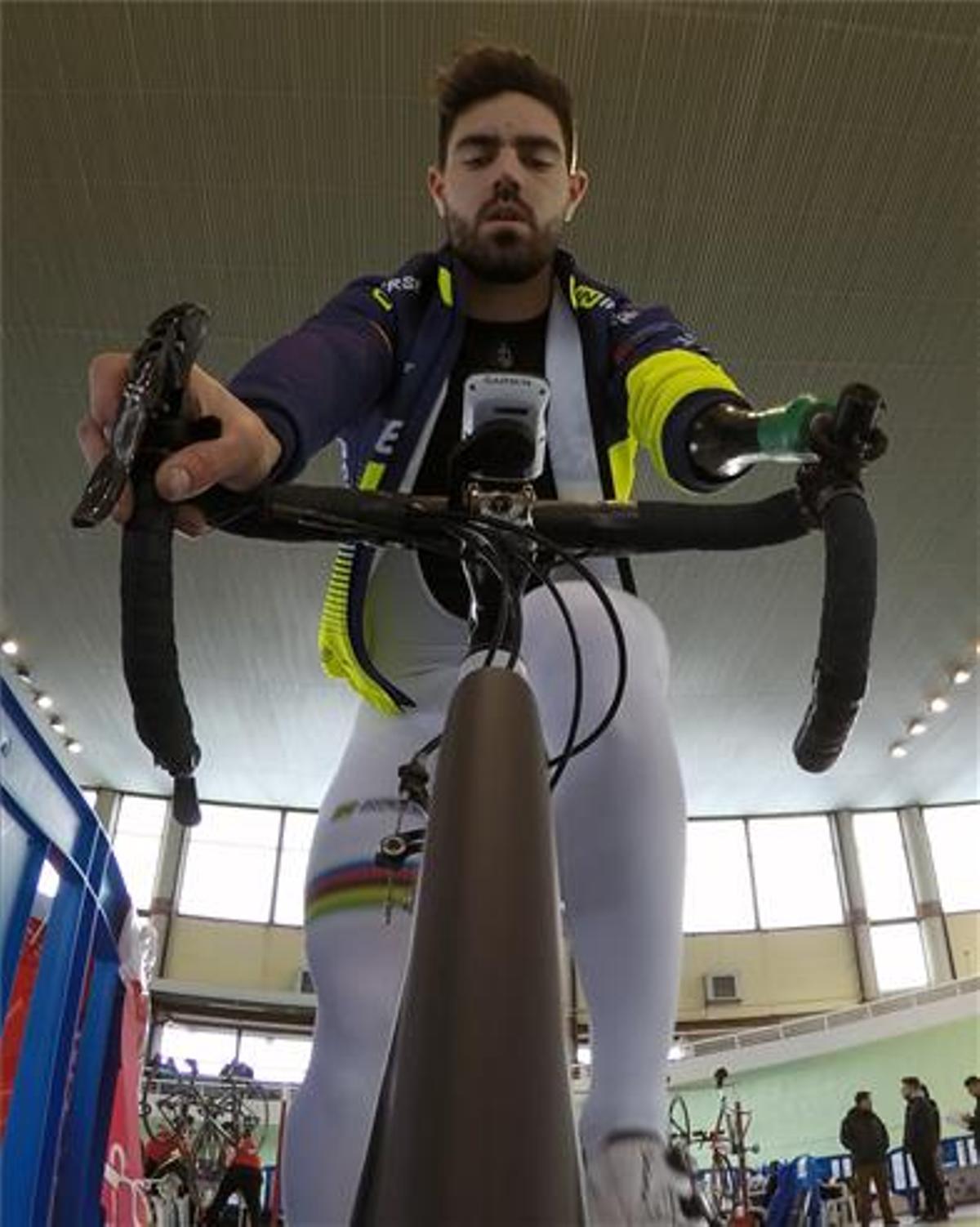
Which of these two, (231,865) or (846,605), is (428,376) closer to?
(846,605)

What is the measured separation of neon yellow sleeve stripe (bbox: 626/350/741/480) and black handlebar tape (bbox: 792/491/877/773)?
261mm

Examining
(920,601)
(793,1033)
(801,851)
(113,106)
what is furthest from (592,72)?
(801,851)

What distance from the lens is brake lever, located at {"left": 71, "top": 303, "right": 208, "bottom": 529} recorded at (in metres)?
0.65

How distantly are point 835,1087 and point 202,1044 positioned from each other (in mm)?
7642

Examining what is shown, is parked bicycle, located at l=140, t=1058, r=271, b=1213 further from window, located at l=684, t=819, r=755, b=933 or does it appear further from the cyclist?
window, located at l=684, t=819, r=755, b=933

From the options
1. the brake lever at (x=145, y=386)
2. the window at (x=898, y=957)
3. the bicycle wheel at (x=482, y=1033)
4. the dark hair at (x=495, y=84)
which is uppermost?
the window at (x=898, y=957)

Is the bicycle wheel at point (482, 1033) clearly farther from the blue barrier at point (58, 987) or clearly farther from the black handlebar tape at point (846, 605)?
the blue barrier at point (58, 987)

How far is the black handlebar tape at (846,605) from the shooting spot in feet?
2.44

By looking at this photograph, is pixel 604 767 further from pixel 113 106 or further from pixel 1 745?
pixel 113 106

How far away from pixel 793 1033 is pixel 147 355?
1427 cm

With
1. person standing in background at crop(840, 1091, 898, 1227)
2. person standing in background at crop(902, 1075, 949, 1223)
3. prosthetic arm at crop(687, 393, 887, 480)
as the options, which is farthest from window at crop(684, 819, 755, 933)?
prosthetic arm at crop(687, 393, 887, 480)

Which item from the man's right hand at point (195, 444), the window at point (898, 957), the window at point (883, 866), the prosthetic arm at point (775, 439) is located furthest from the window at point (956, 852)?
the man's right hand at point (195, 444)

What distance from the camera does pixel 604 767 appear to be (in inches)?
39.3

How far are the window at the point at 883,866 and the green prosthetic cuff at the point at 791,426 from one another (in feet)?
51.5
